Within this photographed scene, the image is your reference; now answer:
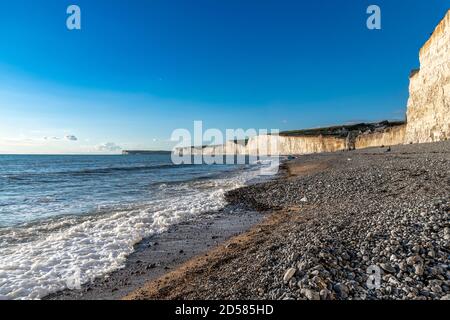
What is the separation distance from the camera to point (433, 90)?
38750mm

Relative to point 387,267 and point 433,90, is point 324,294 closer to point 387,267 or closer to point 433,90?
point 387,267

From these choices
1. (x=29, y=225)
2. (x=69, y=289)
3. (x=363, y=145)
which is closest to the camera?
(x=69, y=289)

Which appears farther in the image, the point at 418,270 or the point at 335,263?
the point at 335,263

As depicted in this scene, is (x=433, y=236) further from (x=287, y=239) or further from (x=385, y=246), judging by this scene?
(x=287, y=239)

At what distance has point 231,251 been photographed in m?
7.22

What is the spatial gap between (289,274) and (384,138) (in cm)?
7441

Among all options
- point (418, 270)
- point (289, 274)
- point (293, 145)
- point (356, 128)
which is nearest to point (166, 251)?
point (289, 274)

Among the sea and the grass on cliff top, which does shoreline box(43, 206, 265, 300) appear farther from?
the grass on cliff top

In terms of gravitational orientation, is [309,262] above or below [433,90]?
below

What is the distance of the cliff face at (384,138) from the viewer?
59.5 m

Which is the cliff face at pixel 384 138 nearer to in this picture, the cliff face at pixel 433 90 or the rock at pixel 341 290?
the cliff face at pixel 433 90

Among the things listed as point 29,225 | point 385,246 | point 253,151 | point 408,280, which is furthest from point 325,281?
point 253,151

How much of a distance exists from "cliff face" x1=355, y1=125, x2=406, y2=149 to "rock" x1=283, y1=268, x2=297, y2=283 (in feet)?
207
